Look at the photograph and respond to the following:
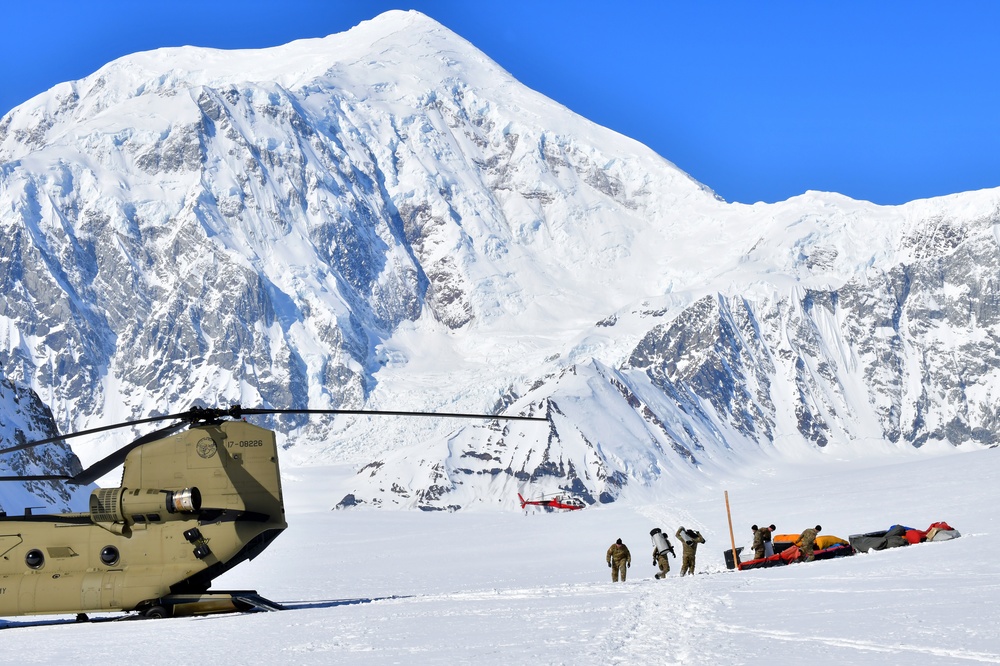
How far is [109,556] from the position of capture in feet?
92.8

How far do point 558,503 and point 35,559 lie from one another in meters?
122

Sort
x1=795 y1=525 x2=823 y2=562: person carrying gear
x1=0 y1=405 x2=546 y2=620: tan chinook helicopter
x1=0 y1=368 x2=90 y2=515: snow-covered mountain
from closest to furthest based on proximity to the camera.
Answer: x1=0 y1=405 x2=546 y2=620: tan chinook helicopter
x1=795 y1=525 x2=823 y2=562: person carrying gear
x1=0 y1=368 x2=90 y2=515: snow-covered mountain

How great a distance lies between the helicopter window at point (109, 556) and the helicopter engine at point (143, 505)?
24.2 inches

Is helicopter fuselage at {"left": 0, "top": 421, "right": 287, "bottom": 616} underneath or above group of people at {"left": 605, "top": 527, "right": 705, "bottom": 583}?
above

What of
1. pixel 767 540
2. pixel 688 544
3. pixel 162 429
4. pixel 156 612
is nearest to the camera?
pixel 162 429

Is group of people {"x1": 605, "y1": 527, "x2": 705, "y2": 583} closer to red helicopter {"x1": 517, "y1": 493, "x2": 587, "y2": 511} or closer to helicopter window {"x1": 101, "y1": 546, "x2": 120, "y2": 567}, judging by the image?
helicopter window {"x1": 101, "y1": 546, "x2": 120, "y2": 567}

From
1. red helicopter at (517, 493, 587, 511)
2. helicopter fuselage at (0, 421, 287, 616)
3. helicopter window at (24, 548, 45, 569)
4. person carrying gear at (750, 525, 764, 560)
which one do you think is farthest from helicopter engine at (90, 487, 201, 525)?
red helicopter at (517, 493, 587, 511)

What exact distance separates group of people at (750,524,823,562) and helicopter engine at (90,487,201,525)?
53.0ft

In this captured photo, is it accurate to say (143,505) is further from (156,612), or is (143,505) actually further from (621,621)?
(621,621)

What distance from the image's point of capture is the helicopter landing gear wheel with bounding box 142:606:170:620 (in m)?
27.8

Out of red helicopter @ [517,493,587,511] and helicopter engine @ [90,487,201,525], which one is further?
red helicopter @ [517,493,587,511]

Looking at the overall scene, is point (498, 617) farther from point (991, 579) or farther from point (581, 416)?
point (581, 416)

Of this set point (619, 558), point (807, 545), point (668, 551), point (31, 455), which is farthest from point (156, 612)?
point (31, 455)

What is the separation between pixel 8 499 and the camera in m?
85.8
